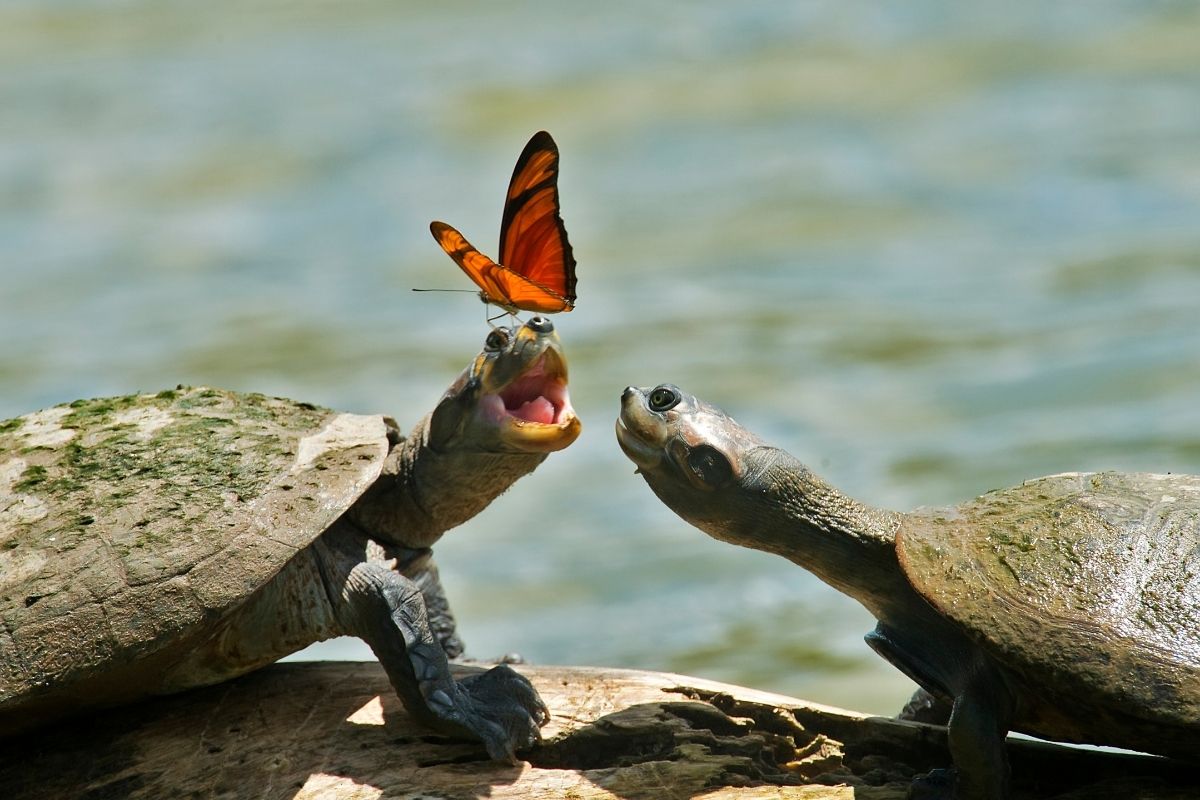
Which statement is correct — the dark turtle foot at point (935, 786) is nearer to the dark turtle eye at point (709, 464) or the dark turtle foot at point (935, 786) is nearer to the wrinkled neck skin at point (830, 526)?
the wrinkled neck skin at point (830, 526)

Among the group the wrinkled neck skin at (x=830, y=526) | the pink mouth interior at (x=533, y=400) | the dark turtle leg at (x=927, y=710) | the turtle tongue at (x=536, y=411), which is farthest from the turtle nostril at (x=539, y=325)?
the dark turtle leg at (x=927, y=710)

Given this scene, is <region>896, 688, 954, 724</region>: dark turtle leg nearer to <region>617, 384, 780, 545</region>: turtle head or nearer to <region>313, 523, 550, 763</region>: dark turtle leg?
<region>617, 384, 780, 545</region>: turtle head

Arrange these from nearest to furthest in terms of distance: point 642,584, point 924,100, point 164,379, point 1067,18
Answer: point 642,584 < point 164,379 < point 924,100 < point 1067,18

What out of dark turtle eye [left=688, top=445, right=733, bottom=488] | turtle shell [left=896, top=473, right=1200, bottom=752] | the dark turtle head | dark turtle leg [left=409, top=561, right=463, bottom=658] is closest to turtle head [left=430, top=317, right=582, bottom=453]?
the dark turtle head

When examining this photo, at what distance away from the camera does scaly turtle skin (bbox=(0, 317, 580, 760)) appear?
4.03 m

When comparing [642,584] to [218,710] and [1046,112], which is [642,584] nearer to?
[218,710]

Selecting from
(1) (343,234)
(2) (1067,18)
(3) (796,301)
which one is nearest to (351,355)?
(1) (343,234)

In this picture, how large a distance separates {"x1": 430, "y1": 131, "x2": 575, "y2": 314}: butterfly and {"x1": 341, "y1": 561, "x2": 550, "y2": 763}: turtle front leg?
879 mm

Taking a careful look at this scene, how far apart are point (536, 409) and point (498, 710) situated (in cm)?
91

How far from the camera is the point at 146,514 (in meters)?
4.20

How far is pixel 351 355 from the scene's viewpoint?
11.1 m

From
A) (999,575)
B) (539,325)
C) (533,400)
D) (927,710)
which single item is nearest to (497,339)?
(539,325)

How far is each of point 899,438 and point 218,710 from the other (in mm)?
6497

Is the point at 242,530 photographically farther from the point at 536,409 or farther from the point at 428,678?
the point at 536,409
